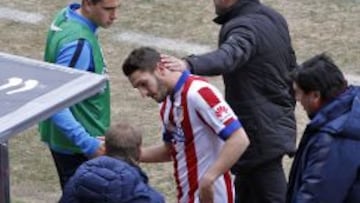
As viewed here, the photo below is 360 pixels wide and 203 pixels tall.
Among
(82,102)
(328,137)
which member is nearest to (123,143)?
(328,137)

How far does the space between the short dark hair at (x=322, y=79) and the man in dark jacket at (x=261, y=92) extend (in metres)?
0.83

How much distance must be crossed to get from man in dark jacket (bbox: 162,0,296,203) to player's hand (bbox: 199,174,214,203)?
26.0 inches

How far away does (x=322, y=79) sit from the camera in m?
5.86

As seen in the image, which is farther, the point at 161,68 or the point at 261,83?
the point at 261,83

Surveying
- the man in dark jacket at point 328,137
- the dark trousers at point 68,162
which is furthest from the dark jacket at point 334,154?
the dark trousers at point 68,162

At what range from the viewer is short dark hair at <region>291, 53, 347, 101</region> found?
5.86m

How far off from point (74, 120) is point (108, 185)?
4.85ft

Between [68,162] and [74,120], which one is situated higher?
[74,120]

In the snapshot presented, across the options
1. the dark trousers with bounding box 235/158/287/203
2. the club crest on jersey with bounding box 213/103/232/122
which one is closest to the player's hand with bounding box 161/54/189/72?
the club crest on jersey with bounding box 213/103/232/122

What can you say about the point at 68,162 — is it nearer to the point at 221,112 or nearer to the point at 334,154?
the point at 221,112

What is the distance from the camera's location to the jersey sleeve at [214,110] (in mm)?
6289

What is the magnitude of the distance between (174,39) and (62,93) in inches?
254

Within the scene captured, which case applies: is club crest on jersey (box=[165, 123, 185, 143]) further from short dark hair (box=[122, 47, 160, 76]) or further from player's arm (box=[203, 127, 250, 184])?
short dark hair (box=[122, 47, 160, 76])

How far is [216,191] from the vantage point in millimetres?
6613
